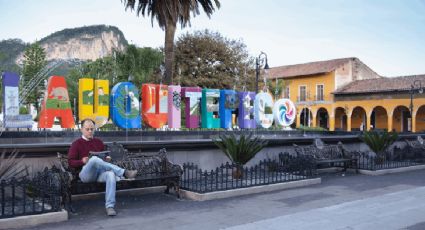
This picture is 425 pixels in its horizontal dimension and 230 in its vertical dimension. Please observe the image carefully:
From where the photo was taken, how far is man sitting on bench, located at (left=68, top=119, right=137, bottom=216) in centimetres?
608

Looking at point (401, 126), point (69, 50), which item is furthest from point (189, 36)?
point (69, 50)

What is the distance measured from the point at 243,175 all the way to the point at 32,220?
4.34m

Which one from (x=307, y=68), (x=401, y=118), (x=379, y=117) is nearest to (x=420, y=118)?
(x=401, y=118)

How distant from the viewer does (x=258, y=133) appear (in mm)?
17297

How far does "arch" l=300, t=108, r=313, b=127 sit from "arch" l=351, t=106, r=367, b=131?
16.3 ft

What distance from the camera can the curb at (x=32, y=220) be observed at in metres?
5.16

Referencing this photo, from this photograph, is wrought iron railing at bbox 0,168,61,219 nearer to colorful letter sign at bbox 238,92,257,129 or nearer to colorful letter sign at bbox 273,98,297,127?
colorful letter sign at bbox 238,92,257,129

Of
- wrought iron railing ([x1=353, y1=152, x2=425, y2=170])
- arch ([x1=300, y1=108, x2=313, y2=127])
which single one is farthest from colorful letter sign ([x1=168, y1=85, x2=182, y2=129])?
arch ([x1=300, y1=108, x2=313, y2=127])

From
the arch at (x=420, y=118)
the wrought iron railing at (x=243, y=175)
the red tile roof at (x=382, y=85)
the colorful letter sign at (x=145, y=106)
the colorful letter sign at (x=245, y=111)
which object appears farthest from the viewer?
the arch at (x=420, y=118)

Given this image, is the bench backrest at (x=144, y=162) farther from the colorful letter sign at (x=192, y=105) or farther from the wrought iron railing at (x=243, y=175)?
the colorful letter sign at (x=192, y=105)

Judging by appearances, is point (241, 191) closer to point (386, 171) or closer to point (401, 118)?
point (386, 171)

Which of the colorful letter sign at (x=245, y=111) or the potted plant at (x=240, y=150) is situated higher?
the colorful letter sign at (x=245, y=111)

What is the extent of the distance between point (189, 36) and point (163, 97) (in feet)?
80.2

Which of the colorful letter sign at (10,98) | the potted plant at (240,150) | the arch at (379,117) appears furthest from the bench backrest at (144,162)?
the arch at (379,117)
